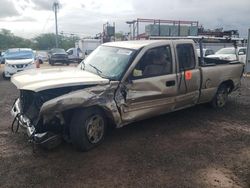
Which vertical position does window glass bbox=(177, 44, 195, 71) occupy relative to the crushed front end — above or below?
above

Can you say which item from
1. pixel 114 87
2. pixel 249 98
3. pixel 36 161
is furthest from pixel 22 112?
pixel 249 98

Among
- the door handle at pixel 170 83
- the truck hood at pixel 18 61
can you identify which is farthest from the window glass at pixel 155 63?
the truck hood at pixel 18 61

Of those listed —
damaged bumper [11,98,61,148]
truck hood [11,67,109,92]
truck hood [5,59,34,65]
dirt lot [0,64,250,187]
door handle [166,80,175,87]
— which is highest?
truck hood [11,67,109,92]

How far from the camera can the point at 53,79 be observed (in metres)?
4.78

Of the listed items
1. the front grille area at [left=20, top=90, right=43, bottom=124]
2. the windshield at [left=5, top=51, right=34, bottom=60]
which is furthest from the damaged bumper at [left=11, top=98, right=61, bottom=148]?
the windshield at [left=5, top=51, right=34, bottom=60]

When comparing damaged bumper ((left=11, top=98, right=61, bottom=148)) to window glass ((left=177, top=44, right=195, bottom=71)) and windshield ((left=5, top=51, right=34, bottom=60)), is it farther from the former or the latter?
windshield ((left=5, top=51, right=34, bottom=60))

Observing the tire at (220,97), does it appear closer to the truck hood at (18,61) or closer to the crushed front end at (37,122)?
the crushed front end at (37,122)

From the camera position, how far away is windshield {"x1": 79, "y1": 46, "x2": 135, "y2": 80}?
209 inches

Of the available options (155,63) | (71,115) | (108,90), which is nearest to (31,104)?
(71,115)

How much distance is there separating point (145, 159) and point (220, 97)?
3798 mm

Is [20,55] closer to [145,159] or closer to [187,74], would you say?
[187,74]

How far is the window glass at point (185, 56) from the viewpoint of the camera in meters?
6.15

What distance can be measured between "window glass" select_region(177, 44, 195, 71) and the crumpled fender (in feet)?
6.04

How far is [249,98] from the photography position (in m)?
9.16
